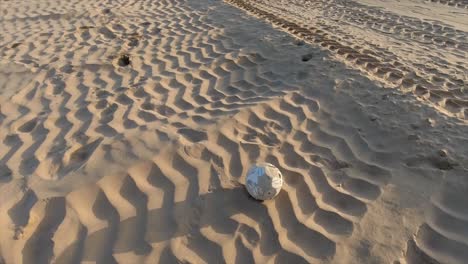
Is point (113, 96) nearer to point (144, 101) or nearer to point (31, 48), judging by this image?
point (144, 101)

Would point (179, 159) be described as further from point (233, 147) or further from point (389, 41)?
point (389, 41)

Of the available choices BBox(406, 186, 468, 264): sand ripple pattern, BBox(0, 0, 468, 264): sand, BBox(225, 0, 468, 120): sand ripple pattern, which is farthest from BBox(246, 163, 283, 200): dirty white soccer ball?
BBox(225, 0, 468, 120): sand ripple pattern

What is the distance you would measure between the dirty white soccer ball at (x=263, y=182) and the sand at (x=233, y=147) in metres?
0.08

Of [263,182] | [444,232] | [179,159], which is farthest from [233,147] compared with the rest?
[444,232]

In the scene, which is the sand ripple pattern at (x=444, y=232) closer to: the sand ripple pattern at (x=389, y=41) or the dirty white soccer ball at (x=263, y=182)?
the dirty white soccer ball at (x=263, y=182)

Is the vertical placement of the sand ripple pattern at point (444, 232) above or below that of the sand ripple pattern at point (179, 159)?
above

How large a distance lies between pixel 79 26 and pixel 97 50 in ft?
4.83

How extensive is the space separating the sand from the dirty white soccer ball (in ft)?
0.28

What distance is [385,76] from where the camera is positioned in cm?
429

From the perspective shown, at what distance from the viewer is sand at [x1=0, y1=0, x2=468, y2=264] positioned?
2.45 m

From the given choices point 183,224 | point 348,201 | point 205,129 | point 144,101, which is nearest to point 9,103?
point 144,101

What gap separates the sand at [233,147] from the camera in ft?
8.05

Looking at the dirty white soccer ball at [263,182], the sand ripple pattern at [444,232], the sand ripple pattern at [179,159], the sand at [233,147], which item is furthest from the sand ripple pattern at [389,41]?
the dirty white soccer ball at [263,182]

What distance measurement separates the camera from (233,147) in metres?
3.26
